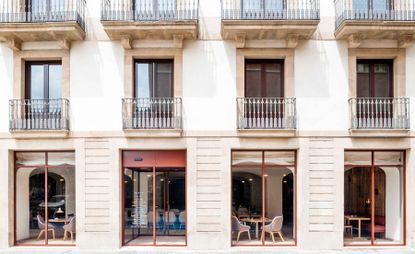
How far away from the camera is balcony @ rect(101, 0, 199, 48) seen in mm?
11812

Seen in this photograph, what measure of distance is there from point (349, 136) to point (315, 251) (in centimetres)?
369

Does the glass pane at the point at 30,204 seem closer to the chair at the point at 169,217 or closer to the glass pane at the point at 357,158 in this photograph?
the chair at the point at 169,217

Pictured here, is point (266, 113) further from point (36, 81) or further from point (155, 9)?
point (36, 81)

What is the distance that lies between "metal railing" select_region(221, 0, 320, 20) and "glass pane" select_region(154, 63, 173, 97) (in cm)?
244

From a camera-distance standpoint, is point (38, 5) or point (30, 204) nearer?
point (38, 5)

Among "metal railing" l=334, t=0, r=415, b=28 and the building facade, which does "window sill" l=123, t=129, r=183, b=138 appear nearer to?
the building facade

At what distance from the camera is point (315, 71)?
12.5 meters

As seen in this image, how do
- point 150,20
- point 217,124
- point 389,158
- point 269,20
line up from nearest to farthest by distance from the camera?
point 269,20 → point 150,20 → point 217,124 → point 389,158

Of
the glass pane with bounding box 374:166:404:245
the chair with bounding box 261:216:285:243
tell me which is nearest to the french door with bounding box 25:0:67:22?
the chair with bounding box 261:216:285:243

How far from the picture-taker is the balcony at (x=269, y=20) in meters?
11.8

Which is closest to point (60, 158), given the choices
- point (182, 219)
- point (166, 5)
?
point (182, 219)

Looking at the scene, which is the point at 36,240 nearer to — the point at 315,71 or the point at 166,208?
the point at 166,208

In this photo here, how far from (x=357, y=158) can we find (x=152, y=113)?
6683 mm

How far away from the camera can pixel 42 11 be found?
12750 millimetres
